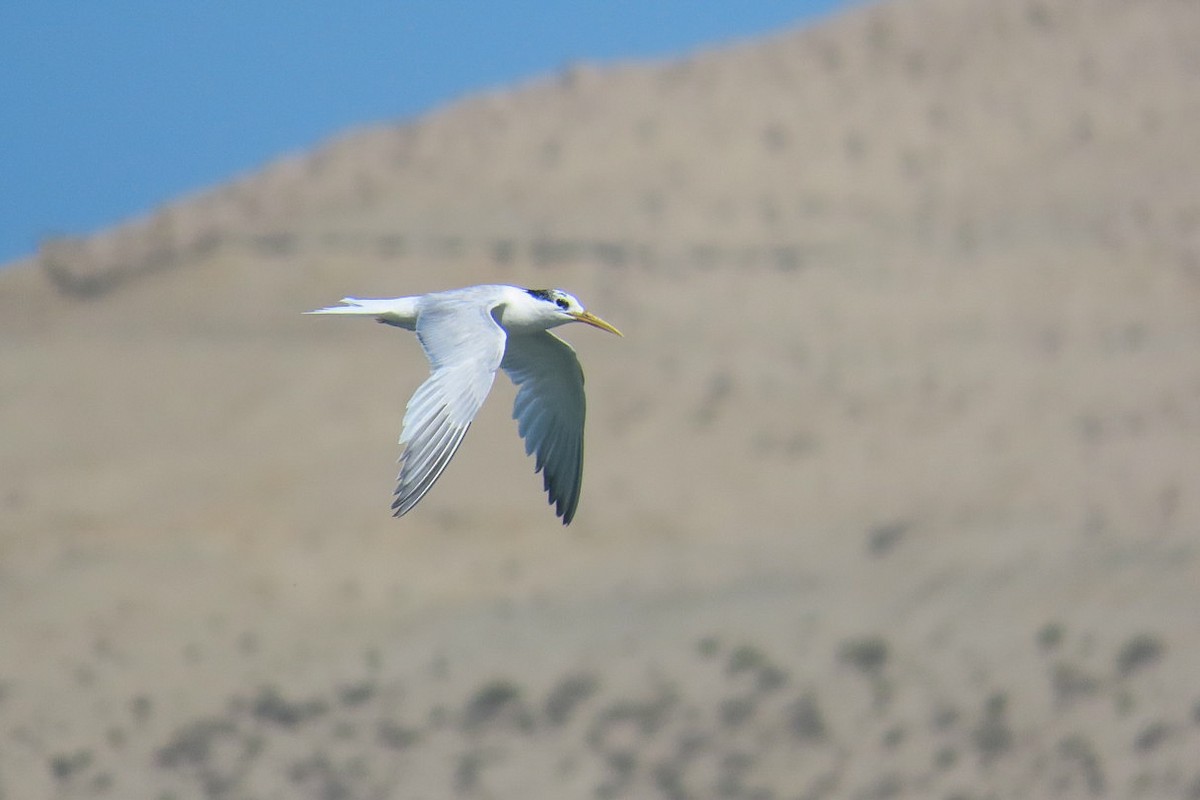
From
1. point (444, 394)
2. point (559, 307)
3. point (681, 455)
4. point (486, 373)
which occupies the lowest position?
point (444, 394)

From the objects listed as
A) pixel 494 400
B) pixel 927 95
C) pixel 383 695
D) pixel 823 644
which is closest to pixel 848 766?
pixel 823 644

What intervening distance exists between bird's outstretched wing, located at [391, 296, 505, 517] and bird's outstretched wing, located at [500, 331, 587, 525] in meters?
1.69

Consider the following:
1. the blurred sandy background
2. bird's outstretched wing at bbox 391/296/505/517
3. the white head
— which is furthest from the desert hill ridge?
bird's outstretched wing at bbox 391/296/505/517

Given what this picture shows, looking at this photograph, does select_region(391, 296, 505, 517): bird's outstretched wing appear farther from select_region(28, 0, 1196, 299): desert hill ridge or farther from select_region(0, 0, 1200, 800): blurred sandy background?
→ select_region(28, 0, 1196, 299): desert hill ridge

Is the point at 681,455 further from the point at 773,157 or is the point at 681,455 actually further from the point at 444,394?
the point at 444,394

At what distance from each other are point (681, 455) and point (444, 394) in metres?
20.4

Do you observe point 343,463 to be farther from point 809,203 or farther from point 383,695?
point 809,203

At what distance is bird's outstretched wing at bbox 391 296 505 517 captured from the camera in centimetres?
863

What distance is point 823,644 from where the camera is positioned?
77.9 feet

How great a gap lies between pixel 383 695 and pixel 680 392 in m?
8.12

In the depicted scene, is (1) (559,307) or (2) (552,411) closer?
(1) (559,307)

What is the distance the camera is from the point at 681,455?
29.2 m

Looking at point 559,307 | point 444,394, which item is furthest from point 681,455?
point 444,394

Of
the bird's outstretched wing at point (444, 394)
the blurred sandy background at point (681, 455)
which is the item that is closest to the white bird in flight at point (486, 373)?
the bird's outstretched wing at point (444, 394)
